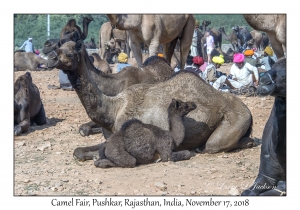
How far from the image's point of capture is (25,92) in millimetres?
10719

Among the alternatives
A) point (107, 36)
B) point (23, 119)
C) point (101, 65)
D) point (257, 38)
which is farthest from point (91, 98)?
point (257, 38)

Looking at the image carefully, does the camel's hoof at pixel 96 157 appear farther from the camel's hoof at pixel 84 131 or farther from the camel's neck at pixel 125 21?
the camel's neck at pixel 125 21

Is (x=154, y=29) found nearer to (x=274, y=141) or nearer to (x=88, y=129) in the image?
(x=88, y=129)

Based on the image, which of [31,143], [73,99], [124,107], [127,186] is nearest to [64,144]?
[31,143]

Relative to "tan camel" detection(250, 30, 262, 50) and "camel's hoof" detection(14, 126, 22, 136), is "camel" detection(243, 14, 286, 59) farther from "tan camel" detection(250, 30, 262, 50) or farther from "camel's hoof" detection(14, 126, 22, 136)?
"tan camel" detection(250, 30, 262, 50)

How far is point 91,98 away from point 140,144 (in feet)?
3.43

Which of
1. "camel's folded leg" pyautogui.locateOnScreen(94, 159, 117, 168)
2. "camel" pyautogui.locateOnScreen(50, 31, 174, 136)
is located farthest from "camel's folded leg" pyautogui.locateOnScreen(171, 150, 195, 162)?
"camel" pyautogui.locateOnScreen(50, 31, 174, 136)

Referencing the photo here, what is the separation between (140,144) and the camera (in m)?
7.44

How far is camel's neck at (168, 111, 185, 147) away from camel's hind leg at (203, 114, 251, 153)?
706mm

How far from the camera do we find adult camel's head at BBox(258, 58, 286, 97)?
5.08 metres

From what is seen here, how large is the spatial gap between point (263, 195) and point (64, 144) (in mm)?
4083

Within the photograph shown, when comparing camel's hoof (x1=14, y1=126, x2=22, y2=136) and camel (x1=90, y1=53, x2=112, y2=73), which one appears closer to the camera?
camel's hoof (x1=14, y1=126, x2=22, y2=136)

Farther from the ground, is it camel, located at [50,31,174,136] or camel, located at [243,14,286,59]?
camel, located at [243,14,286,59]

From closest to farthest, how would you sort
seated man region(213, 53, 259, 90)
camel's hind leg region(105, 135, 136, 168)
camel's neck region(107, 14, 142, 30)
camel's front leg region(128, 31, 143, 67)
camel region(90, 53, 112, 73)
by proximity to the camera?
A: camel's hind leg region(105, 135, 136, 168), camel's neck region(107, 14, 142, 30), camel's front leg region(128, 31, 143, 67), seated man region(213, 53, 259, 90), camel region(90, 53, 112, 73)
